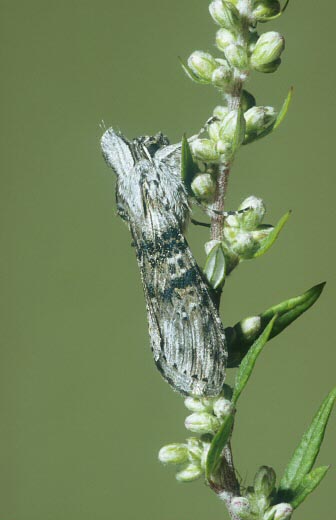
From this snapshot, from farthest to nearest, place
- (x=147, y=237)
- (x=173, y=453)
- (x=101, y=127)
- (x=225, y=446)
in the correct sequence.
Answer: (x=101, y=127) → (x=147, y=237) → (x=173, y=453) → (x=225, y=446)

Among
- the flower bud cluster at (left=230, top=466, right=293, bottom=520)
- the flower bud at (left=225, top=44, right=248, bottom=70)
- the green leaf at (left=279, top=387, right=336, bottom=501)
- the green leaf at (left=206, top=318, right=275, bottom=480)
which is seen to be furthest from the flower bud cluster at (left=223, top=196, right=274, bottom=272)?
the flower bud cluster at (left=230, top=466, right=293, bottom=520)

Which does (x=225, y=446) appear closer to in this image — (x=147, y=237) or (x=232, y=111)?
(x=147, y=237)

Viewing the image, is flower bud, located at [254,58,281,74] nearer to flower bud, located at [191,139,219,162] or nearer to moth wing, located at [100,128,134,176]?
flower bud, located at [191,139,219,162]

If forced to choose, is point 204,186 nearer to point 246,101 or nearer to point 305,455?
point 246,101

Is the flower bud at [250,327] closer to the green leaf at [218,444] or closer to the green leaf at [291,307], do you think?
the green leaf at [291,307]

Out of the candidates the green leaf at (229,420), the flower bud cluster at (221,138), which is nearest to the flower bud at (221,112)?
the flower bud cluster at (221,138)

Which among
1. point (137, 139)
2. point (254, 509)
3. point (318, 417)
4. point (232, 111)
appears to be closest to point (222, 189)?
point (232, 111)

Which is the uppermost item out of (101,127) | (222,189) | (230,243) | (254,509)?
(101,127)
